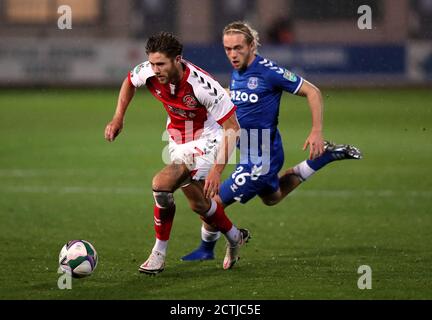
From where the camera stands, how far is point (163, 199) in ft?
22.3

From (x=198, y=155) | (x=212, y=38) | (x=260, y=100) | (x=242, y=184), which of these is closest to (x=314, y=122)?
(x=260, y=100)

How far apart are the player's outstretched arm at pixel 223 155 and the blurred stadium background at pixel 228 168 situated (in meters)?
0.67

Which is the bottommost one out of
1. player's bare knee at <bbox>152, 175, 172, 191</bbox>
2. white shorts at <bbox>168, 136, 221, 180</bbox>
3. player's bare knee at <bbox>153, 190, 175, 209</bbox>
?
player's bare knee at <bbox>153, 190, 175, 209</bbox>

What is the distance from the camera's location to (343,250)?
7.75m

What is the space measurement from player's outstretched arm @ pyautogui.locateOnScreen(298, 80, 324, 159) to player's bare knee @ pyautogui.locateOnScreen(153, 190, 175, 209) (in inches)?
43.4

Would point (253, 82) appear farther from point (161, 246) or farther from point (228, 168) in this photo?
point (228, 168)

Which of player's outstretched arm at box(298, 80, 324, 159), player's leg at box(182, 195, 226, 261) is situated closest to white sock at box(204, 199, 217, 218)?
player's leg at box(182, 195, 226, 261)

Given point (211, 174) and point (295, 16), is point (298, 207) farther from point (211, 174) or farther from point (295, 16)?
point (295, 16)

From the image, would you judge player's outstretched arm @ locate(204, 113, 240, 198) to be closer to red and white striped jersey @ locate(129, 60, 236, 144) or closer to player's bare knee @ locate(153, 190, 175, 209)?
red and white striped jersey @ locate(129, 60, 236, 144)

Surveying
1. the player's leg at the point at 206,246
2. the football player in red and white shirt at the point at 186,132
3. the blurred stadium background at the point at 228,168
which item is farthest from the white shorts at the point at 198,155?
the blurred stadium background at the point at 228,168

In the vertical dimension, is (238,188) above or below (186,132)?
below

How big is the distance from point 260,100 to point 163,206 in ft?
4.69

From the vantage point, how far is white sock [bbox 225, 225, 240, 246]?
707 cm
